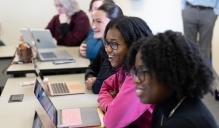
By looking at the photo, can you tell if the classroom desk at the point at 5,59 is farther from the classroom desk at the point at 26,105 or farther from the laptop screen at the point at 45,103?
the laptop screen at the point at 45,103

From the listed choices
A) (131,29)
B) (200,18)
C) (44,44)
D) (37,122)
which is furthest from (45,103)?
(200,18)

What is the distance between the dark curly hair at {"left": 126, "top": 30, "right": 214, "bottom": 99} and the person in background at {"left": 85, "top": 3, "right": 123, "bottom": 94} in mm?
908

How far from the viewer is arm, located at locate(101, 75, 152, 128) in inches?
51.3

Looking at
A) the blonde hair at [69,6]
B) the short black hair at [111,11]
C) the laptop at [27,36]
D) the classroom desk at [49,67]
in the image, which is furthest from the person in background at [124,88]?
the blonde hair at [69,6]

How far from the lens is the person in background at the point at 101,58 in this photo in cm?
185

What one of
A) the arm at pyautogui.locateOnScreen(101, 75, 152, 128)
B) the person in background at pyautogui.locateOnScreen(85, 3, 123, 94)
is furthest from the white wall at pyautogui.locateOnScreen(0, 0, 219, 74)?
the arm at pyautogui.locateOnScreen(101, 75, 152, 128)

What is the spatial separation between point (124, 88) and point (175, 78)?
1.61ft

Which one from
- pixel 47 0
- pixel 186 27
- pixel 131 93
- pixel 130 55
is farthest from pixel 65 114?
pixel 47 0

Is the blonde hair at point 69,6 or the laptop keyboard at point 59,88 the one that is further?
the blonde hair at point 69,6

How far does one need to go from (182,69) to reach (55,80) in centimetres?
145

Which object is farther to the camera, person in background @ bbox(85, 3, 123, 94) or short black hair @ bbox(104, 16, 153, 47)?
person in background @ bbox(85, 3, 123, 94)

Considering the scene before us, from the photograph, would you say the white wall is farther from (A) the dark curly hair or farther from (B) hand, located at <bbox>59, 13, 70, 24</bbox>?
(A) the dark curly hair

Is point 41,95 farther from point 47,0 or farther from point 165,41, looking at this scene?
point 47,0

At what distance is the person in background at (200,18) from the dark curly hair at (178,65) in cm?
251
